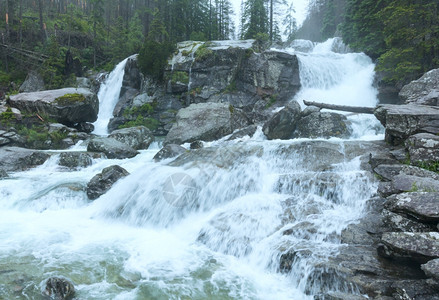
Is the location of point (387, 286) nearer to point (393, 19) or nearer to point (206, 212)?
point (206, 212)

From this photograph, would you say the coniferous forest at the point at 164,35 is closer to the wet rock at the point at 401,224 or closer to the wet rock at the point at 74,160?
the wet rock at the point at 74,160

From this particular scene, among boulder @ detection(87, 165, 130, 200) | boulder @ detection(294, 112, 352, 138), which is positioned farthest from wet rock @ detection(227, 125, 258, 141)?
boulder @ detection(87, 165, 130, 200)

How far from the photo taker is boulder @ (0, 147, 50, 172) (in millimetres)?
13258

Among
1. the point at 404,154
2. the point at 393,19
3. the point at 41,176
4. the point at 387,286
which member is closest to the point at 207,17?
the point at 393,19

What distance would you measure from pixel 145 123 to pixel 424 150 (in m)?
17.9

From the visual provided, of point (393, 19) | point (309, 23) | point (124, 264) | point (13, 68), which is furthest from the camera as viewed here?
point (309, 23)

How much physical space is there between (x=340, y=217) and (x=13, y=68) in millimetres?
33315

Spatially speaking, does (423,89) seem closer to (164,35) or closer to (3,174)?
(3,174)

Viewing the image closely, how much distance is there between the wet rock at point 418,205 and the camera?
4855 mm

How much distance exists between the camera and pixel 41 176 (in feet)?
40.2

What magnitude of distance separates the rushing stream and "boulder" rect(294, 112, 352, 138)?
354cm

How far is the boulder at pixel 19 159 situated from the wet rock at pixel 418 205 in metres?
14.3

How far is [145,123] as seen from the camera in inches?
855

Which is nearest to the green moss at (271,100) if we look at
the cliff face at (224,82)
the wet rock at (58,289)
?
the cliff face at (224,82)
